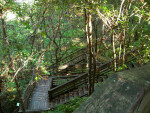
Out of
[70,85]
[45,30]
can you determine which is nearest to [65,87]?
[70,85]

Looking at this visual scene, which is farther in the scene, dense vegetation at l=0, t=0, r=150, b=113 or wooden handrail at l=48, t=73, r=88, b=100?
wooden handrail at l=48, t=73, r=88, b=100

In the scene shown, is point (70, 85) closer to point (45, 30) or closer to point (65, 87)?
point (65, 87)

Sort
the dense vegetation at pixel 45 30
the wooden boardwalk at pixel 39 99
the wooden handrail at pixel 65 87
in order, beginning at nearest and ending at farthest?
the dense vegetation at pixel 45 30 < the wooden boardwalk at pixel 39 99 < the wooden handrail at pixel 65 87

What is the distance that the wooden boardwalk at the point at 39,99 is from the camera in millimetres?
8516

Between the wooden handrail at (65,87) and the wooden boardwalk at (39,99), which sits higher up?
the wooden handrail at (65,87)

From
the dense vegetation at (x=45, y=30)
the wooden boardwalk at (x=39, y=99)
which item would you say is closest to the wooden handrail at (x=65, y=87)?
the wooden boardwalk at (x=39, y=99)

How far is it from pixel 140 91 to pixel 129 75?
62 centimetres

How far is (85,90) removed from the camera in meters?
8.86

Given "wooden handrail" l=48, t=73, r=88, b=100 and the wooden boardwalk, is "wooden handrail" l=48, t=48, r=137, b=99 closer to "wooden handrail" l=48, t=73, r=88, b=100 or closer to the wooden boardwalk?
"wooden handrail" l=48, t=73, r=88, b=100

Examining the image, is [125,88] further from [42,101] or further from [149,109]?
[42,101]

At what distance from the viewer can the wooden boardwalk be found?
8516 mm

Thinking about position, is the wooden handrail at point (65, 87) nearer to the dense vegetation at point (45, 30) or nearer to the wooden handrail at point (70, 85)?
the wooden handrail at point (70, 85)

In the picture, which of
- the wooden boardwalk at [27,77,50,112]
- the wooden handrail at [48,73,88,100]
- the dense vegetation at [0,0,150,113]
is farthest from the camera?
the wooden handrail at [48,73,88,100]

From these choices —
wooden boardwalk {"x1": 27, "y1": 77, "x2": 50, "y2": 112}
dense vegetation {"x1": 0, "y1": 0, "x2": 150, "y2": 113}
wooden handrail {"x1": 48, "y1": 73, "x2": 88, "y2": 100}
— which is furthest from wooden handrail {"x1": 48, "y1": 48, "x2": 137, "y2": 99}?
dense vegetation {"x1": 0, "y1": 0, "x2": 150, "y2": 113}
